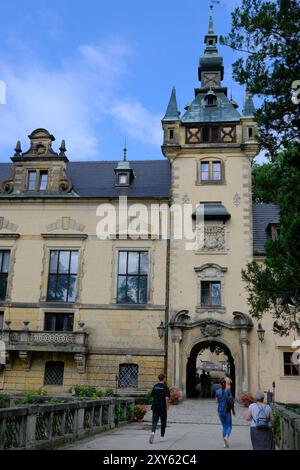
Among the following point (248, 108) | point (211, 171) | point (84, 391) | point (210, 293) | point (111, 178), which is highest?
point (248, 108)

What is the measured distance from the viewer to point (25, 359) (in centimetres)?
2592

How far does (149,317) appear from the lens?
87.1 feet

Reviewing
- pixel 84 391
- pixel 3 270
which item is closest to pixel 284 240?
pixel 84 391

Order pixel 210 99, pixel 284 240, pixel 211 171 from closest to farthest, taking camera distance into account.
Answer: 1. pixel 284 240
2. pixel 211 171
3. pixel 210 99

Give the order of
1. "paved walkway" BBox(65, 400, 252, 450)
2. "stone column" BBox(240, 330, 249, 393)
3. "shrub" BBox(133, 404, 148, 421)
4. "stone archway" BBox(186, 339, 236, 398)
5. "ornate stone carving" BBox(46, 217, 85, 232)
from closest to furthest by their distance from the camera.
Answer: "paved walkway" BBox(65, 400, 252, 450) → "shrub" BBox(133, 404, 148, 421) → "stone column" BBox(240, 330, 249, 393) → "stone archway" BBox(186, 339, 236, 398) → "ornate stone carving" BBox(46, 217, 85, 232)

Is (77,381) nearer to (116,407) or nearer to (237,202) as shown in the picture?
(116,407)

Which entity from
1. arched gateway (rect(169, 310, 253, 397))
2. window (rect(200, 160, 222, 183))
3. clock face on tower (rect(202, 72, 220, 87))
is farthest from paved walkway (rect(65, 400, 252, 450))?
clock face on tower (rect(202, 72, 220, 87))

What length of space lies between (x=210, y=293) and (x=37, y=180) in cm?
1189

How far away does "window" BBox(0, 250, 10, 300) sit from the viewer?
27922 mm

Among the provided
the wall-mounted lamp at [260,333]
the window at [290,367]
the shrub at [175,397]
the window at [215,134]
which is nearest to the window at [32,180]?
the window at [215,134]

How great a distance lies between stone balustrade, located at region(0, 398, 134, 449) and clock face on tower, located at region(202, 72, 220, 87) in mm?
23662

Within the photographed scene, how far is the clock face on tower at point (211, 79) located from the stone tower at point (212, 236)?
278cm

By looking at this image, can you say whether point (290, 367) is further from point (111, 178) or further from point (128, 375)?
point (111, 178)

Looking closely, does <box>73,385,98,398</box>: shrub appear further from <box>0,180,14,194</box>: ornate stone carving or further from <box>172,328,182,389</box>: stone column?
<box>0,180,14,194</box>: ornate stone carving
